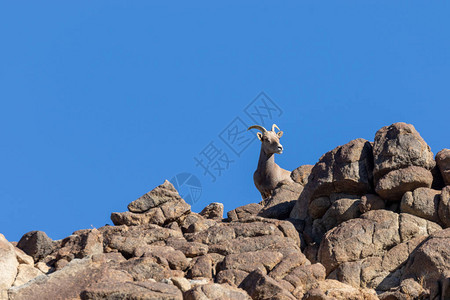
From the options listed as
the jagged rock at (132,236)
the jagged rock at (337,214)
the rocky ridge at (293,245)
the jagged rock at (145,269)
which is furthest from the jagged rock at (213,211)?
the jagged rock at (145,269)

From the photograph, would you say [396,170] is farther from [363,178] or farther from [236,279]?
[236,279]

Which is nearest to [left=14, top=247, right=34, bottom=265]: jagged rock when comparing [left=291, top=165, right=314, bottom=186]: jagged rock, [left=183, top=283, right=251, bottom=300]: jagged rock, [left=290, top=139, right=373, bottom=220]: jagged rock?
[left=183, top=283, right=251, bottom=300]: jagged rock

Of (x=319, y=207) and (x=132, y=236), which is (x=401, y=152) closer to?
(x=319, y=207)

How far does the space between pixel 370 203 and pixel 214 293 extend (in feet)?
24.5

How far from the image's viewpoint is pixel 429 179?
19.3 metres

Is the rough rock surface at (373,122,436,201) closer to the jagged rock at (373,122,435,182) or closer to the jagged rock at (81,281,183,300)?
the jagged rock at (373,122,435,182)

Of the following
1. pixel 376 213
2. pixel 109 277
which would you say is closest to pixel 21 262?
pixel 109 277

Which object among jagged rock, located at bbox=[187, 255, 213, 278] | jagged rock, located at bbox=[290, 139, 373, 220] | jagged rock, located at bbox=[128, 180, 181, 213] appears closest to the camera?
jagged rock, located at bbox=[187, 255, 213, 278]

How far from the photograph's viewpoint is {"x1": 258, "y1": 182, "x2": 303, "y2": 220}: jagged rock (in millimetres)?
22156

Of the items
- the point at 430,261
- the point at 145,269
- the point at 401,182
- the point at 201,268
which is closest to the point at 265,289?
the point at 201,268

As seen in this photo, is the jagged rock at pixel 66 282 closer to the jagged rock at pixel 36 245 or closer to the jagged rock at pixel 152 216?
the jagged rock at pixel 36 245

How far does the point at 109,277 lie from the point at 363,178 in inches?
339

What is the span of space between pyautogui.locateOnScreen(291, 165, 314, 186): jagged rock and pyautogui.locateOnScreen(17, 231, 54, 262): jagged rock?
12277 millimetres

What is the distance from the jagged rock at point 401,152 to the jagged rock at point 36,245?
904 cm
